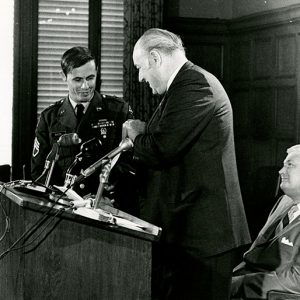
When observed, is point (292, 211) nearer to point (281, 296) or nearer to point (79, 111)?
point (281, 296)

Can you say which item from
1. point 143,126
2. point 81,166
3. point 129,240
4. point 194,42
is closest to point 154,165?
point 143,126

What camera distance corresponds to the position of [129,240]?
7.89 feet

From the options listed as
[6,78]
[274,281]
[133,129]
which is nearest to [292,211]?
[274,281]

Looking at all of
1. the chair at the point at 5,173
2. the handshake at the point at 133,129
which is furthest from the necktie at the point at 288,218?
the chair at the point at 5,173

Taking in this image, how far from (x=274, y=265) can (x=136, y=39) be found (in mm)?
3274

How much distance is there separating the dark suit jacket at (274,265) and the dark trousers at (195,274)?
0.13 meters

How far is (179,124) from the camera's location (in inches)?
108

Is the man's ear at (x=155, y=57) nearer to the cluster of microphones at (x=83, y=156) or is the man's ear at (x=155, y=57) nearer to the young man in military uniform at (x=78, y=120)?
the cluster of microphones at (x=83, y=156)

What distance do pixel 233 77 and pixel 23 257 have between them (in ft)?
13.7

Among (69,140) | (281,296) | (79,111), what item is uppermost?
(79,111)

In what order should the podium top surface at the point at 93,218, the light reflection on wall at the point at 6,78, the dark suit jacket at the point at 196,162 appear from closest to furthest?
the podium top surface at the point at 93,218
the dark suit jacket at the point at 196,162
the light reflection on wall at the point at 6,78

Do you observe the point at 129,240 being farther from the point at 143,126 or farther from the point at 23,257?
the point at 143,126

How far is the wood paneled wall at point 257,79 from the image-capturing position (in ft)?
17.1

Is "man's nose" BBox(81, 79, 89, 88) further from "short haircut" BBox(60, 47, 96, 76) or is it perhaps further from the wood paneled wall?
the wood paneled wall
